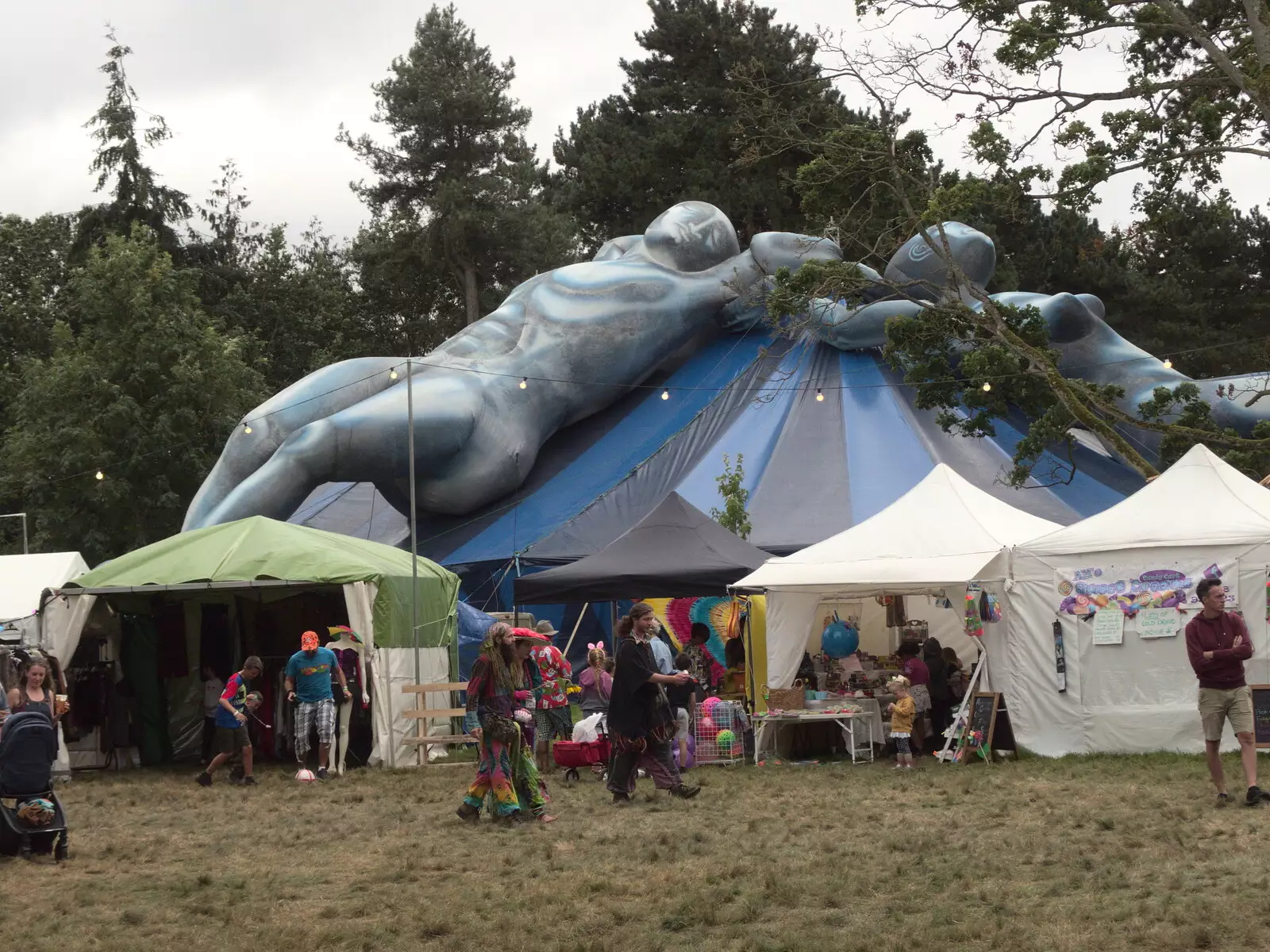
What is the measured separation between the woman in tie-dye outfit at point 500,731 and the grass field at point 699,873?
0.25m

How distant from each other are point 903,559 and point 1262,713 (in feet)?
12.4

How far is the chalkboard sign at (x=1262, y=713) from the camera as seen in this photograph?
11109 mm

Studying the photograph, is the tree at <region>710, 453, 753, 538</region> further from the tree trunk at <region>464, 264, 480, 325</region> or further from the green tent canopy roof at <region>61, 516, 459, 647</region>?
the tree trunk at <region>464, 264, 480, 325</region>

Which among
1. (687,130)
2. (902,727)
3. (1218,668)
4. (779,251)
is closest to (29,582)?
(902,727)

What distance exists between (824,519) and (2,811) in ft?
38.1

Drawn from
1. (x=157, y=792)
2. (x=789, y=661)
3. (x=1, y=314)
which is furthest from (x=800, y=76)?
(x=157, y=792)

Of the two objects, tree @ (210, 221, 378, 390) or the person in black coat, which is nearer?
the person in black coat

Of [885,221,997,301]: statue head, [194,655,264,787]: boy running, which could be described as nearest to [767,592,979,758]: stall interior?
[194,655,264,787]: boy running

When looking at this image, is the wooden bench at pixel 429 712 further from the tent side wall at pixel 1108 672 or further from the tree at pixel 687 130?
the tree at pixel 687 130

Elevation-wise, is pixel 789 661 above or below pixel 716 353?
below

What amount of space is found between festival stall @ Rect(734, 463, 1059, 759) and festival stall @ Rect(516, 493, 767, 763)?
0.42 m

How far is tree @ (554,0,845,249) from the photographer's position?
3491 centimetres

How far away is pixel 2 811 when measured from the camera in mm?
9039

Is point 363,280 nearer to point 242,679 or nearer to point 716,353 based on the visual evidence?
point 716,353
